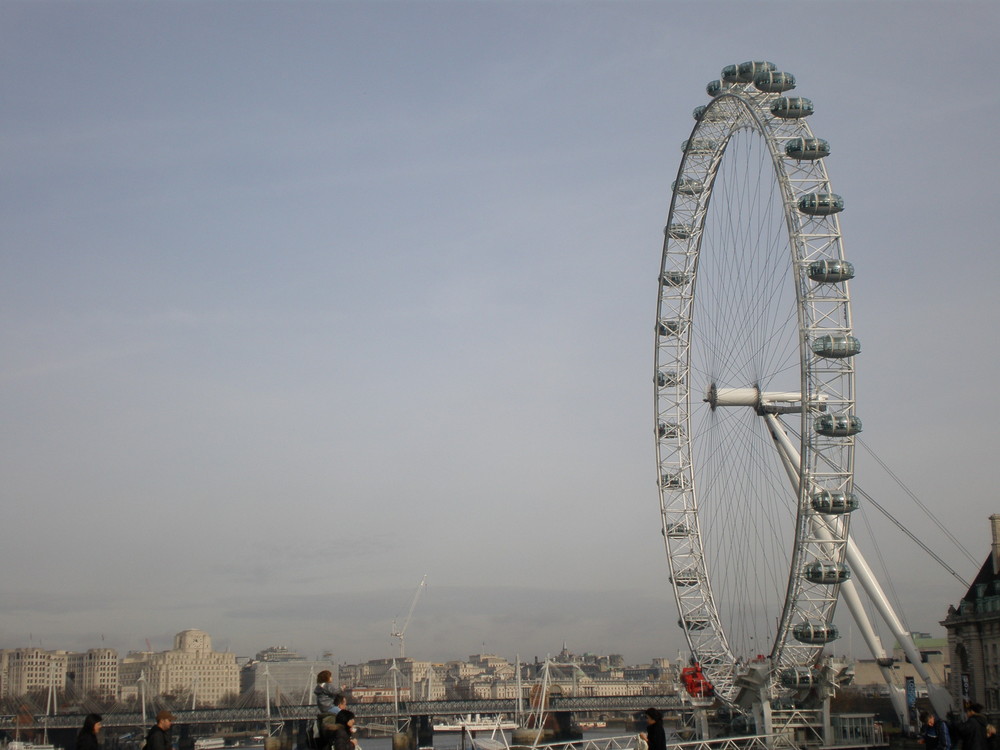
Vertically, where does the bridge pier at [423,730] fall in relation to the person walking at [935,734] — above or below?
below

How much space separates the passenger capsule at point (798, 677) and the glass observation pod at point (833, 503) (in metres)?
9.52

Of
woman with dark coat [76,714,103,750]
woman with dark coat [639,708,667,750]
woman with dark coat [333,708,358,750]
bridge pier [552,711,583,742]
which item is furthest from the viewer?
bridge pier [552,711,583,742]

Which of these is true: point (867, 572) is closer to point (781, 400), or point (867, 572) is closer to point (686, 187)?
point (781, 400)

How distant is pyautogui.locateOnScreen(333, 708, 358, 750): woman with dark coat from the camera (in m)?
14.3

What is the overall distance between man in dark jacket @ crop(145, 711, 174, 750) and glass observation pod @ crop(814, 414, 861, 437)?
142ft

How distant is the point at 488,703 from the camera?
159750 millimetres

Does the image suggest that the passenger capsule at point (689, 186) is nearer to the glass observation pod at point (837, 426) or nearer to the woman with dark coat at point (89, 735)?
the glass observation pod at point (837, 426)

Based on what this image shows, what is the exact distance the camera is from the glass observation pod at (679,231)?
236 feet

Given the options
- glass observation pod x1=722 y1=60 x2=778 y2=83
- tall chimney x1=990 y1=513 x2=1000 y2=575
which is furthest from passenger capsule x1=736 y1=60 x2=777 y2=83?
tall chimney x1=990 y1=513 x2=1000 y2=575

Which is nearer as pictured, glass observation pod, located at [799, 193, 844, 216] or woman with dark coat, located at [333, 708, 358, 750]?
woman with dark coat, located at [333, 708, 358, 750]

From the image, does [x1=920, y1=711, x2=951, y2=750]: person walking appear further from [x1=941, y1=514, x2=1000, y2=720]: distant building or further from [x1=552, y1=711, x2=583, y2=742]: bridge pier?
[x1=552, y1=711, x2=583, y2=742]: bridge pier

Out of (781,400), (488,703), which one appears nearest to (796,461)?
(781,400)

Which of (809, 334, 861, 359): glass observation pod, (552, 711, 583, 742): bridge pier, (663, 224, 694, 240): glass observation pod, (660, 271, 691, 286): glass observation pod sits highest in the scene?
(663, 224, 694, 240): glass observation pod

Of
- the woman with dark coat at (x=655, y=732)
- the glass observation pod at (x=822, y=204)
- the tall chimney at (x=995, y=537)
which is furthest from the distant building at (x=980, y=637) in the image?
the woman with dark coat at (x=655, y=732)
